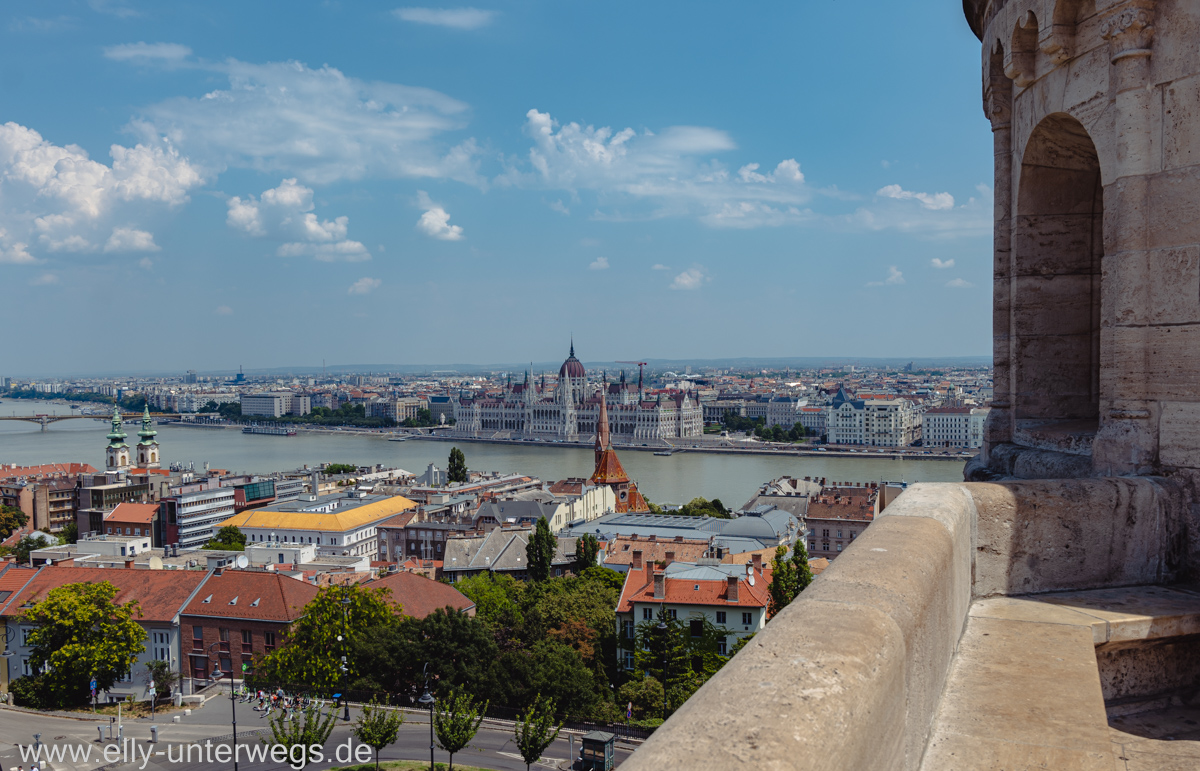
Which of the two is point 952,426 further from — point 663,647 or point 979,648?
point 979,648

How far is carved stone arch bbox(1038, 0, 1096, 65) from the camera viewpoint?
2295 millimetres

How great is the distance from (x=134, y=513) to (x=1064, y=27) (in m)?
35.3

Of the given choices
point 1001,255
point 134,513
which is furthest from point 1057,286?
point 134,513

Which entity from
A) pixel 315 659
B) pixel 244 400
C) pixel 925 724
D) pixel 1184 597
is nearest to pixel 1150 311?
pixel 1184 597

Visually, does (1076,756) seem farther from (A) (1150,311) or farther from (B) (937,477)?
(B) (937,477)

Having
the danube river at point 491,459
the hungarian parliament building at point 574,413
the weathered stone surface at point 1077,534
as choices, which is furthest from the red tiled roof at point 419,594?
the hungarian parliament building at point 574,413

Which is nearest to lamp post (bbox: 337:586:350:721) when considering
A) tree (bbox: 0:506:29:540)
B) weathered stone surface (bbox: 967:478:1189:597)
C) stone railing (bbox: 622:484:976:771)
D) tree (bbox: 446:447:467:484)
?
weathered stone surface (bbox: 967:478:1189:597)

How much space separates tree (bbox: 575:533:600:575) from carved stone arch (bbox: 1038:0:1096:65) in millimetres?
19014

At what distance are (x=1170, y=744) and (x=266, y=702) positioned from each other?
13.5 metres

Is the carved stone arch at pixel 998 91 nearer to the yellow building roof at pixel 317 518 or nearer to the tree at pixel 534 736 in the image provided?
the tree at pixel 534 736

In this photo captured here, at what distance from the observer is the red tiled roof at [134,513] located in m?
32.4

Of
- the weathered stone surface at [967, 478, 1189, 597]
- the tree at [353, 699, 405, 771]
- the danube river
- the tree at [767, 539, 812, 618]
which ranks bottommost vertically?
the danube river

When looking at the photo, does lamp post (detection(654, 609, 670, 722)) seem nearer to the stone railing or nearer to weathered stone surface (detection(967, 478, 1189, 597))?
weathered stone surface (detection(967, 478, 1189, 597))

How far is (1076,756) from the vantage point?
1.17 m
